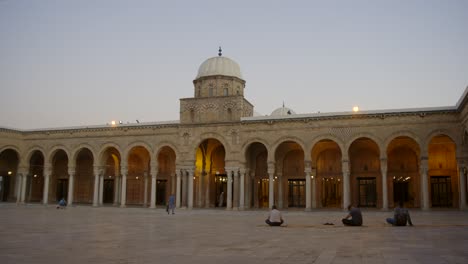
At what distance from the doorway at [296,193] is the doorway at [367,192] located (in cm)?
380

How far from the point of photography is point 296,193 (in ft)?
101

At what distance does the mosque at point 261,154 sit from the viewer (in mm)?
24594

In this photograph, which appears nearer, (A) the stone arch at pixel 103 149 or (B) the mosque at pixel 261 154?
(B) the mosque at pixel 261 154

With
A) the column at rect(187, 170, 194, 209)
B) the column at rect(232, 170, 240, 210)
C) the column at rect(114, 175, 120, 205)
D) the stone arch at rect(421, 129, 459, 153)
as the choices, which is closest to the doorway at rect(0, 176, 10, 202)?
the column at rect(114, 175, 120, 205)

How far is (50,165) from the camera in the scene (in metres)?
32.5

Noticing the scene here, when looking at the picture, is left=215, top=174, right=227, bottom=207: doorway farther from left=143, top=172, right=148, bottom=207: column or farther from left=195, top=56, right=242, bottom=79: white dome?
left=195, top=56, right=242, bottom=79: white dome

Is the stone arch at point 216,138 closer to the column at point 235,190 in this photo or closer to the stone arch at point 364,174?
the column at point 235,190

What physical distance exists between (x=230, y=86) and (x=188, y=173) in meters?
6.95

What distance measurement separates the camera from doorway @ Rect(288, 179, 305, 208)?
30.5m

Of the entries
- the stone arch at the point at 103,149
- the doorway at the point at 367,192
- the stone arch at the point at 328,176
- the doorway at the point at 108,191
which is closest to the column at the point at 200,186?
the stone arch at the point at 103,149

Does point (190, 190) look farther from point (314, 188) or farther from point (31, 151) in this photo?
point (31, 151)

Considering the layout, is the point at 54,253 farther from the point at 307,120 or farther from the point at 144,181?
the point at 144,181

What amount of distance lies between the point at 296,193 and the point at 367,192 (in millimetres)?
4751

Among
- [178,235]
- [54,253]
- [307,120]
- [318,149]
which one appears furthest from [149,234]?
[318,149]
